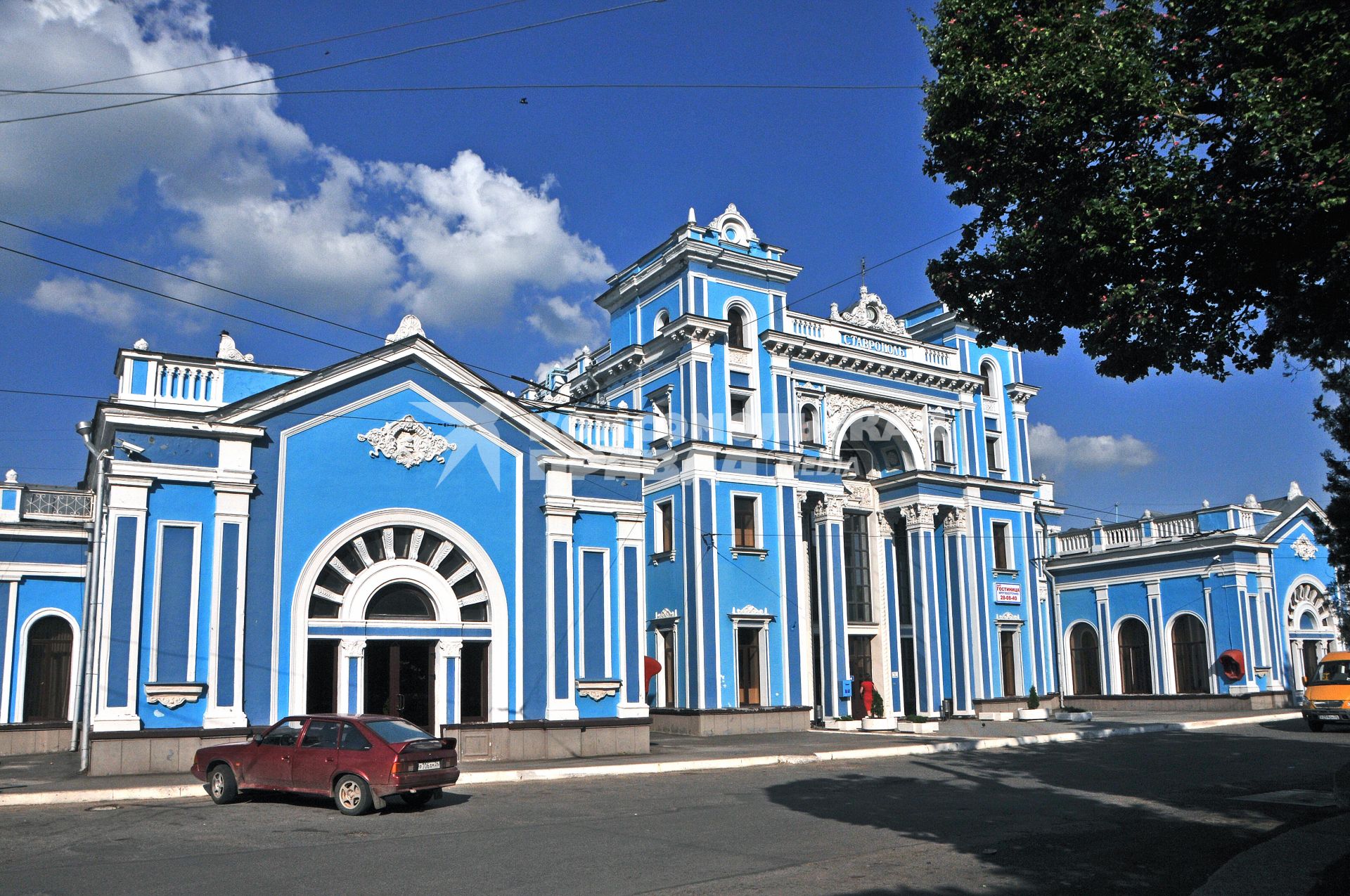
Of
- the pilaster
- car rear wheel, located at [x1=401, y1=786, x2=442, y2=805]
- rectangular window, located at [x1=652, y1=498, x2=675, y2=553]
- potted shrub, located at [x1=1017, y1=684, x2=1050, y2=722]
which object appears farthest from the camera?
potted shrub, located at [x1=1017, y1=684, x2=1050, y2=722]

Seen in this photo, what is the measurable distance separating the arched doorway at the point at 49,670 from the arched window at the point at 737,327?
64.3 feet

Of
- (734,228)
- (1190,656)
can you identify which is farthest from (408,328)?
(1190,656)

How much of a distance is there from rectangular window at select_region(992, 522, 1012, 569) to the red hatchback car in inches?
1094

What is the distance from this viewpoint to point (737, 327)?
33562 millimetres

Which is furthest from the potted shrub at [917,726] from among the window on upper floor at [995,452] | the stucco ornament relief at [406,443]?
the stucco ornament relief at [406,443]

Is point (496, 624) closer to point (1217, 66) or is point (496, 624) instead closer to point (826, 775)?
point (826, 775)

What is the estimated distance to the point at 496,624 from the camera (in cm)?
2245

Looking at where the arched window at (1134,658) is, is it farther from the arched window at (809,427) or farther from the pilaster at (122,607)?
the pilaster at (122,607)

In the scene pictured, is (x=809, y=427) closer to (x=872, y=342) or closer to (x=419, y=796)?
(x=872, y=342)

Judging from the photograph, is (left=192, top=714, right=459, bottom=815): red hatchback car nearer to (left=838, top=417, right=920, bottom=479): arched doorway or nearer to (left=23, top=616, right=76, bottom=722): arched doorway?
(left=23, top=616, right=76, bottom=722): arched doorway

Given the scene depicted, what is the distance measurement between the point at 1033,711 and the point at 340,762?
2747 centimetres

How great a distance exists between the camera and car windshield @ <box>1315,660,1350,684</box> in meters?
27.3

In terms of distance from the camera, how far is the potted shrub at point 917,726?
97.6 feet

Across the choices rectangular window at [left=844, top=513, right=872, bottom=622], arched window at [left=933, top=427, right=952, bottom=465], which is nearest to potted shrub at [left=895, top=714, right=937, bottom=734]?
rectangular window at [left=844, top=513, right=872, bottom=622]
